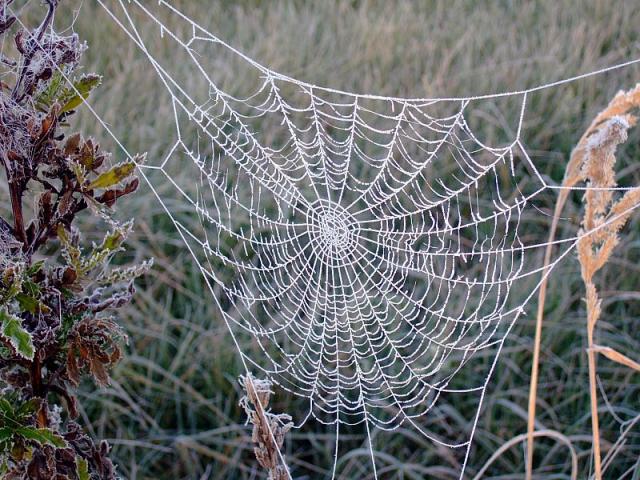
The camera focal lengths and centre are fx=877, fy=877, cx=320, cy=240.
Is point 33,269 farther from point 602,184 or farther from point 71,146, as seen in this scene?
point 602,184

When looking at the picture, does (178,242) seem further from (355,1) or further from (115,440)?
(355,1)

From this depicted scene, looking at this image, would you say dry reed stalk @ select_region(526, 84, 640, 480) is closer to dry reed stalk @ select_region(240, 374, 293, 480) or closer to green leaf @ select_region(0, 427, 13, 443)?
dry reed stalk @ select_region(240, 374, 293, 480)

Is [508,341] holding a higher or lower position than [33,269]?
lower

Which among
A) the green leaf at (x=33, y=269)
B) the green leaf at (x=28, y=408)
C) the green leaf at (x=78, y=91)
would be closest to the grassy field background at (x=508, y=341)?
the green leaf at (x=78, y=91)

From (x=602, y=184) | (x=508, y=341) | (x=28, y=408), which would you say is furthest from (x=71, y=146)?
(x=508, y=341)

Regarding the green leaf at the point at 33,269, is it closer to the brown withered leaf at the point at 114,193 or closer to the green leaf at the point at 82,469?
the brown withered leaf at the point at 114,193

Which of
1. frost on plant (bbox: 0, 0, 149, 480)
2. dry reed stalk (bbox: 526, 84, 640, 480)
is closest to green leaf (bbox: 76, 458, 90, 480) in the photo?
frost on plant (bbox: 0, 0, 149, 480)
